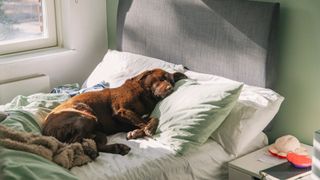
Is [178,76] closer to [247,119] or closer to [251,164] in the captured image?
[247,119]

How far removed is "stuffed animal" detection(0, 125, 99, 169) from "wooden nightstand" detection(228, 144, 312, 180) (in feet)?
2.20

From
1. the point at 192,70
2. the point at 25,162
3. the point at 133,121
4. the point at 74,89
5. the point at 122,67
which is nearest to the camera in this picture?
the point at 25,162

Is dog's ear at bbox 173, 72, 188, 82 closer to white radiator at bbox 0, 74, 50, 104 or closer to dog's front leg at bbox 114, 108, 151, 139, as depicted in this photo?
dog's front leg at bbox 114, 108, 151, 139

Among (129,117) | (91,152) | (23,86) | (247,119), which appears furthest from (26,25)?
(247,119)

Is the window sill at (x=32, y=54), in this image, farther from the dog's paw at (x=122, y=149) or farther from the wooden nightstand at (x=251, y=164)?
the wooden nightstand at (x=251, y=164)

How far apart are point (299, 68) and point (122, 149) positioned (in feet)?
3.26

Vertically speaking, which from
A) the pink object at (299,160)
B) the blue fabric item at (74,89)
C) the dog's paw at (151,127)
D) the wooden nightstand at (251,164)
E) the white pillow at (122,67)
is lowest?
the wooden nightstand at (251,164)

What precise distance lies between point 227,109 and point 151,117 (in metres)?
0.42

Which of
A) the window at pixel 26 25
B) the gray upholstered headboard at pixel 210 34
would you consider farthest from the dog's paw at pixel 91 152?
the window at pixel 26 25

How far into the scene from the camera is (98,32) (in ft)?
11.8

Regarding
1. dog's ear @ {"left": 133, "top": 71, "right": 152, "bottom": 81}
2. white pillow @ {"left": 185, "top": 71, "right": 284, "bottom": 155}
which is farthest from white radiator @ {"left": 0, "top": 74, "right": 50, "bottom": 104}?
white pillow @ {"left": 185, "top": 71, "right": 284, "bottom": 155}

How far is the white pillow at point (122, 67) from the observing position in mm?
2868

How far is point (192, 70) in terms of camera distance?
9.25ft

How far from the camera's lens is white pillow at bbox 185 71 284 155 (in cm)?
238
